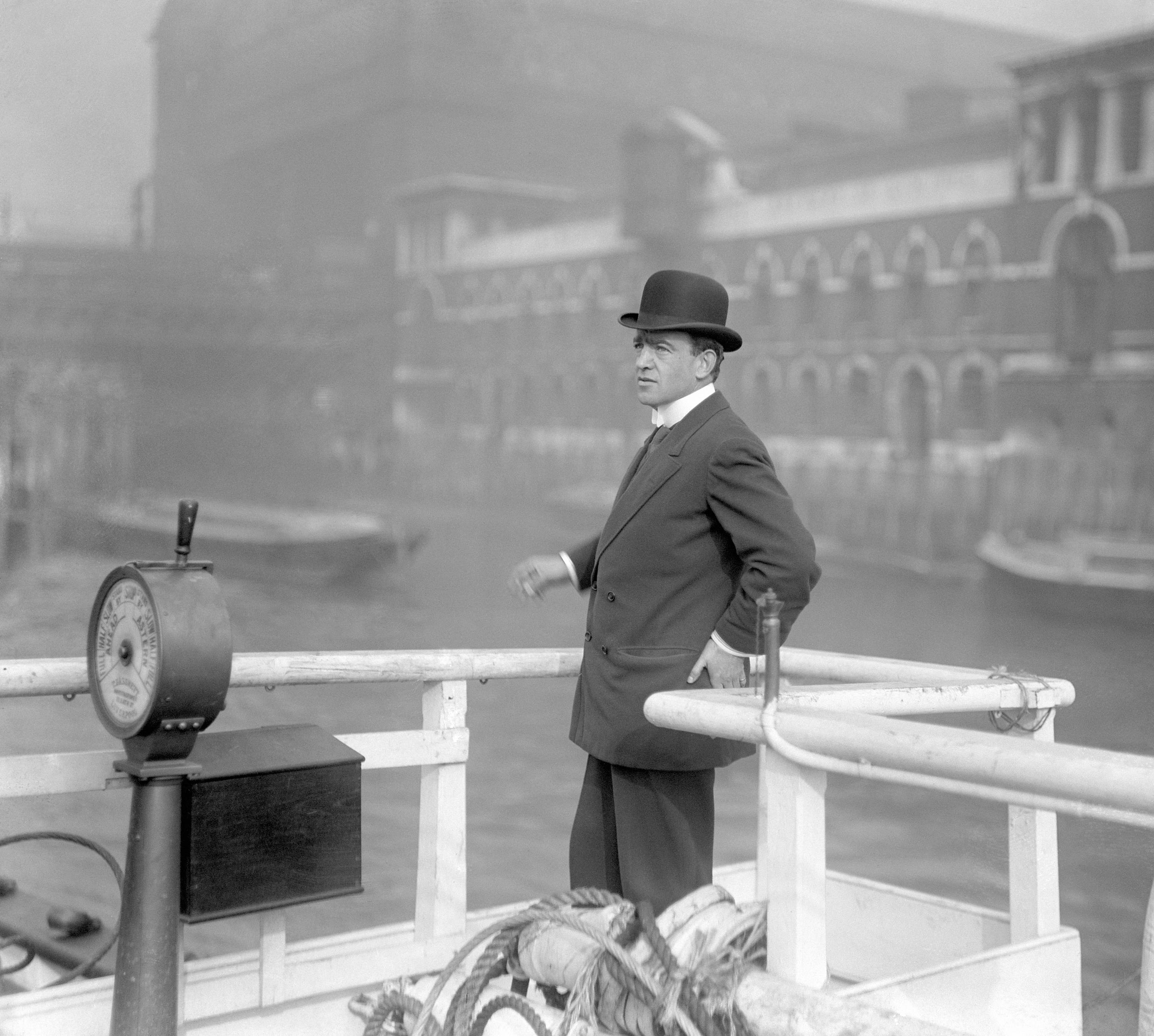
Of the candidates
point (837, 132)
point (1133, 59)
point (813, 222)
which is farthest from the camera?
point (837, 132)

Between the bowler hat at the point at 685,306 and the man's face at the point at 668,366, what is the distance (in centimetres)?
2

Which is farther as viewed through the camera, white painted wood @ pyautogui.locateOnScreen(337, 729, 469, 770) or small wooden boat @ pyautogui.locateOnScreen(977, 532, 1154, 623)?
small wooden boat @ pyautogui.locateOnScreen(977, 532, 1154, 623)

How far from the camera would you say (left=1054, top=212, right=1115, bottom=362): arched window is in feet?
37.7

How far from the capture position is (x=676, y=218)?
48.0 ft

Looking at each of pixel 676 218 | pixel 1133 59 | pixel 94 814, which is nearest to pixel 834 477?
pixel 676 218

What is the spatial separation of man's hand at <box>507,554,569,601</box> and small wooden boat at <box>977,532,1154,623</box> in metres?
9.24

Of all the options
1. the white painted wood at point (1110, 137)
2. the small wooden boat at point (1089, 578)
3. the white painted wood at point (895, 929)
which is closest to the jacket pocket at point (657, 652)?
the white painted wood at point (895, 929)

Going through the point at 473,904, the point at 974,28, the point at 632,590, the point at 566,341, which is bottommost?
the point at 473,904

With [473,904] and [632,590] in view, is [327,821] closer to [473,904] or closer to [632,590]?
[632,590]

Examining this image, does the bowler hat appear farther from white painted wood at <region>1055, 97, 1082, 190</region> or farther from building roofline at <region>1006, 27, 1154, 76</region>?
white painted wood at <region>1055, 97, 1082, 190</region>

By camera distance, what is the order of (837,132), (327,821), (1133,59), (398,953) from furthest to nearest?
(837,132) < (1133,59) < (398,953) < (327,821)

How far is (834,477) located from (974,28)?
19.4 ft

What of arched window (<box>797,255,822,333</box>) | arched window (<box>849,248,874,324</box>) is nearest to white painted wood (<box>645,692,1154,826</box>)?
arched window (<box>849,248,874,324</box>)

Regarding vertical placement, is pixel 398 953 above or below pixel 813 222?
below
